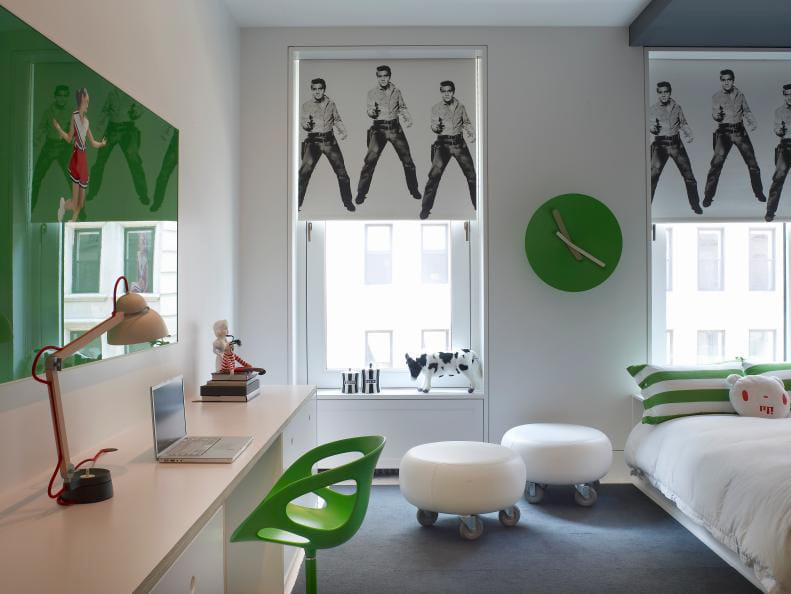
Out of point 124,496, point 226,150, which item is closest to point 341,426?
point 226,150

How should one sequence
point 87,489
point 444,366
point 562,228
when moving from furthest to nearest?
point 444,366 < point 562,228 < point 87,489

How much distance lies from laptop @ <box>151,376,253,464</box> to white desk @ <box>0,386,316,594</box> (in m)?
0.03

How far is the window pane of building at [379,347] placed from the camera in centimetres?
451

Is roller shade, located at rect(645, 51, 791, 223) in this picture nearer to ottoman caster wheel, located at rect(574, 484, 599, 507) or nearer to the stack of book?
ottoman caster wheel, located at rect(574, 484, 599, 507)

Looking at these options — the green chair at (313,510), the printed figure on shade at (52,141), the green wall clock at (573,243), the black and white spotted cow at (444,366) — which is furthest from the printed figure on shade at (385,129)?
the printed figure on shade at (52,141)

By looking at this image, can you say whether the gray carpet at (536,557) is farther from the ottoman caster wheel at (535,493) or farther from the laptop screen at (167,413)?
the laptop screen at (167,413)

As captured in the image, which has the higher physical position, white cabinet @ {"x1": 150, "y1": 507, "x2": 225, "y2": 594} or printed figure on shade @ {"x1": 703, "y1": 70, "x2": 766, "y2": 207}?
printed figure on shade @ {"x1": 703, "y1": 70, "x2": 766, "y2": 207}

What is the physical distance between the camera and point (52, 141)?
1901 millimetres

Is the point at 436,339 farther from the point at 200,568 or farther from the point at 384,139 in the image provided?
the point at 200,568

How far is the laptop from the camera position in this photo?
78.8 inches

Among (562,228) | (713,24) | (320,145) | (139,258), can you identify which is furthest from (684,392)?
(139,258)

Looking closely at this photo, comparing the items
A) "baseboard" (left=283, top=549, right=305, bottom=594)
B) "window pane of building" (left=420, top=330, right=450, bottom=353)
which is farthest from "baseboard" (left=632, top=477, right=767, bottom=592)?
"baseboard" (left=283, top=549, right=305, bottom=594)

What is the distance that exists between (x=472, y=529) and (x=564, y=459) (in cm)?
66

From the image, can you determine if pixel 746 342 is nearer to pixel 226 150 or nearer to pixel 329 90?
pixel 329 90
